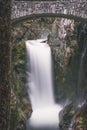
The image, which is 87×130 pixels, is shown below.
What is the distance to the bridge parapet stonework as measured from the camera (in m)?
20.9

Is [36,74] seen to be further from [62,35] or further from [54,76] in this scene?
[62,35]

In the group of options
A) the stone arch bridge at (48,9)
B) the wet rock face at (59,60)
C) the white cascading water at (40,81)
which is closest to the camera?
the stone arch bridge at (48,9)

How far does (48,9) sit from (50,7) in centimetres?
15

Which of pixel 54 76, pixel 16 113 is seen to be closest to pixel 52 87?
pixel 54 76

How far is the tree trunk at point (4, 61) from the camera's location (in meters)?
8.60

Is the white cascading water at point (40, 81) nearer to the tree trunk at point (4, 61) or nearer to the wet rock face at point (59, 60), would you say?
the wet rock face at point (59, 60)

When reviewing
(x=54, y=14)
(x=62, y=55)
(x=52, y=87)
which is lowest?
(x=52, y=87)

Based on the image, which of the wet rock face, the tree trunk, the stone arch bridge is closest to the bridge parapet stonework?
the stone arch bridge

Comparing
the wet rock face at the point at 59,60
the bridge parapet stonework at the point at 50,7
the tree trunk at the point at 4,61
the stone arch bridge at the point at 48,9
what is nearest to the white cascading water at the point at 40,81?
the wet rock face at the point at 59,60

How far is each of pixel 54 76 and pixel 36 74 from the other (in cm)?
126

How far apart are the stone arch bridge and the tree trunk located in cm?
1227

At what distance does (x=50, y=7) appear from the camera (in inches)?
829

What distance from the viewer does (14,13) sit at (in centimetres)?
2084

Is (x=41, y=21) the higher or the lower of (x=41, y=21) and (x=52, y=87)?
the higher
